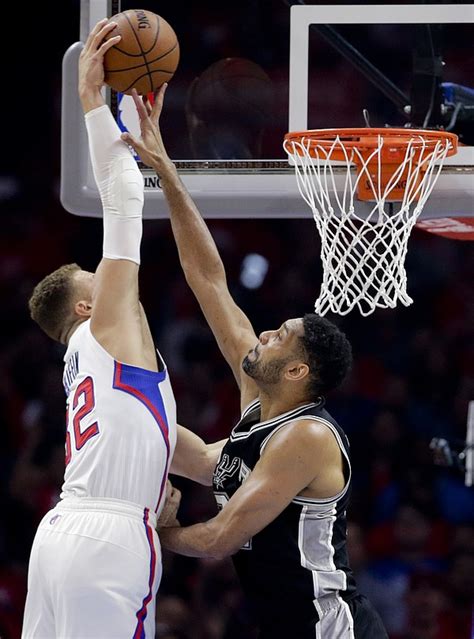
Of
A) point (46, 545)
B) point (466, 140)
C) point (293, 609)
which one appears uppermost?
point (466, 140)

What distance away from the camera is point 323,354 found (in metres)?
3.37

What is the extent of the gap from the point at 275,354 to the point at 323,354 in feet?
0.54

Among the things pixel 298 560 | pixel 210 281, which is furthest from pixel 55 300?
pixel 298 560

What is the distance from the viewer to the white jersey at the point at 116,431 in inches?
116

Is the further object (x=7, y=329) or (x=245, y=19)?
(x=7, y=329)

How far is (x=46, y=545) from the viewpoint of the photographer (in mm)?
2953

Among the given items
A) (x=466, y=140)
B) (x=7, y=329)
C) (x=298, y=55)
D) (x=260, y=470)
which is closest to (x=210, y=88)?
(x=298, y=55)

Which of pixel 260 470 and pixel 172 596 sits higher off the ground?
pixel 260 470

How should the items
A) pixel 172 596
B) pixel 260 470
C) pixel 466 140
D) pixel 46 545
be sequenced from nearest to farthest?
pixel 46 545
pixel 260 470
pixel 466 140
pixel 172 596

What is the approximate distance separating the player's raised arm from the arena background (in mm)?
3739

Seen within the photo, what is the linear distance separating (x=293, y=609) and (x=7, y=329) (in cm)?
430

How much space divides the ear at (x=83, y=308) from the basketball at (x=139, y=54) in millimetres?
709

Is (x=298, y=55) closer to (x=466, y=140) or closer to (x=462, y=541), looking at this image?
(x=466, y=140)

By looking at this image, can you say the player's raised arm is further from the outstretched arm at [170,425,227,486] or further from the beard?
the outstretched arm at [170,425,227,486]
